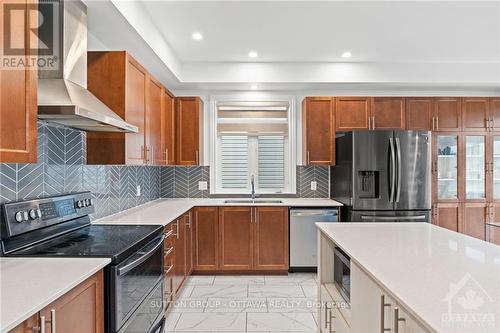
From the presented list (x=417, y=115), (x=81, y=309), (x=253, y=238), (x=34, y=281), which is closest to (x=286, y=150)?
(x=253, y=238)

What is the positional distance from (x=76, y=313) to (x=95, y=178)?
1663 mm

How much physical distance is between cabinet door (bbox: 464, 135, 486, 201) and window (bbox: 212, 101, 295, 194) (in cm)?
227

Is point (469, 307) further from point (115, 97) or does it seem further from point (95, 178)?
point (95, 178)

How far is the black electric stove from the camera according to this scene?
1.72 meters

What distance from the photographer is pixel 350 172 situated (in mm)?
3924

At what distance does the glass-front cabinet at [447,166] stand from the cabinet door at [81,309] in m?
4.18

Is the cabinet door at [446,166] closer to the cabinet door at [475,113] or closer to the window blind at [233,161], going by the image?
the cabinet door at [475,113]

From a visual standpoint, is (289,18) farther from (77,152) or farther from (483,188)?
(483,188)

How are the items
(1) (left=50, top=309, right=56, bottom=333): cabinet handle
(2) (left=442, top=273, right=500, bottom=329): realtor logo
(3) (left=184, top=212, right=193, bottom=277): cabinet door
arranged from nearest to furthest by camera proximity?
(2) (left=442, top=273, right=500, bottom=329): realtor logo → (1) (left=50, top=309, right=56, bottom=333): cabinet handle → (3) (left=184, top=212, right=193, bottom=277): cabinet door

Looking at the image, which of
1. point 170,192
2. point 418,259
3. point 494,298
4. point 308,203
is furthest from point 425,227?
point 170,192

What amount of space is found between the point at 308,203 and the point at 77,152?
2.66m

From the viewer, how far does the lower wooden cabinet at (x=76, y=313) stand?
1.16 m

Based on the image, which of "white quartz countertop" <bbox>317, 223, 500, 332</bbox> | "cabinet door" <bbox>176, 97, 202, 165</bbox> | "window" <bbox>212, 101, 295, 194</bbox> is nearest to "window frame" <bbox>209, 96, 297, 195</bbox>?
"window" <bbox>212, 101, 295, 194</bbox>

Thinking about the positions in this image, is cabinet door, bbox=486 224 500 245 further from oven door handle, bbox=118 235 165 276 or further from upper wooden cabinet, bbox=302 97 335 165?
oven door handle, bbox=118 235 165 276
